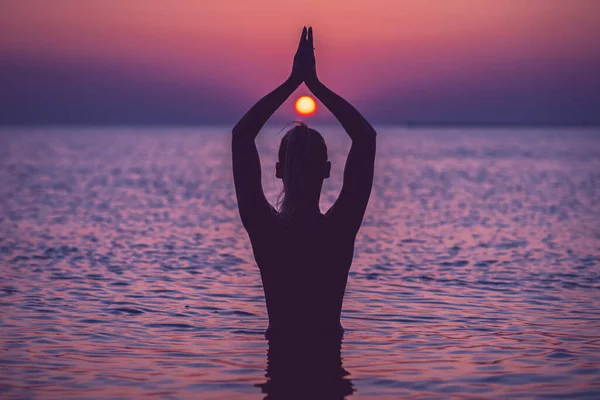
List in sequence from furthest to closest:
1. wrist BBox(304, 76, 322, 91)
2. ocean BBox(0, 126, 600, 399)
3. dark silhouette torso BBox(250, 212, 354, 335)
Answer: ocean BBox(0, 126, 600, 399), dark silhouette torso BBox(250, 212, 354, 335), wrist BBox(304, 76, 322, 91)

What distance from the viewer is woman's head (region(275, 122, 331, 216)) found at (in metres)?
6.55

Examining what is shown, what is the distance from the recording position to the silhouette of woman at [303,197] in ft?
21.5

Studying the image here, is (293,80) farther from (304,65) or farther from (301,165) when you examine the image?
(301,165)

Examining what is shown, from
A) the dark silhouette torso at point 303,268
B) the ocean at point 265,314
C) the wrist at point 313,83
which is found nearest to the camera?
the wrist at point 313,83

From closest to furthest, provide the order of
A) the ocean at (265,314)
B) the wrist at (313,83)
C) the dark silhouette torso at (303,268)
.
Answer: the wrist at (313,83)
the dark silhouette torso at (303,268)
the ocean at (265,314)

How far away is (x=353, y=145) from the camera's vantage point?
21.7ft

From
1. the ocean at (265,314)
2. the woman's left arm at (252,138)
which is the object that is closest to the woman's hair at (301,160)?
the woman's left arm at (252,138)

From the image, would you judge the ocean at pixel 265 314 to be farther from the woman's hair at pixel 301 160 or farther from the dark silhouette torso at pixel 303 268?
the woman's hair at pixel 301 160

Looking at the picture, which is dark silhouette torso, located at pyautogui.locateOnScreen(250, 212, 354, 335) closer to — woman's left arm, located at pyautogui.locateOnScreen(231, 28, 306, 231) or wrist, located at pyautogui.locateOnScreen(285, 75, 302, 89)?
woman's left arm, located at pyautogui.locateOnScreen(231, 28, 306, 231)

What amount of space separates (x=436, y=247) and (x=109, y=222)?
10.00 metres

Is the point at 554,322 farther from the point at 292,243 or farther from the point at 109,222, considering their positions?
the point at 109,222

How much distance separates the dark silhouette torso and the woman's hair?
0.24 metres

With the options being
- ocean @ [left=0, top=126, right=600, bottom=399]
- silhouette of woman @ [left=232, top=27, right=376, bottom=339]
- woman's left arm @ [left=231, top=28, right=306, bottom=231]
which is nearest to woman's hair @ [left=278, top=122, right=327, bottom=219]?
silhouette of woman @ [left=232, top=27, right=376, bottom=339]

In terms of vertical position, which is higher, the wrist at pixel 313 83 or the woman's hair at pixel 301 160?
the wrist at pixel 313 83
